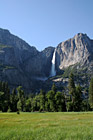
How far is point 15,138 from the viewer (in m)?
13.9

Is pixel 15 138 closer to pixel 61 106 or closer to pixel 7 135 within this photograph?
pixel 7 135

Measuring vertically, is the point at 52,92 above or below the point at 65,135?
above

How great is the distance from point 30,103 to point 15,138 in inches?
3506

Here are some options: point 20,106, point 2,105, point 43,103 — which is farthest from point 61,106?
point 2,105

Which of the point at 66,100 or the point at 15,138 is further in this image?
the point at 66,100

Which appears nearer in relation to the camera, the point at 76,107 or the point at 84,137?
the point at 84,137

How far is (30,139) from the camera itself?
44.7ft

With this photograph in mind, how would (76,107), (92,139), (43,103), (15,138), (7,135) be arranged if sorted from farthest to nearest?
1. (43,103)
2. (76,107)
3. (7,135)
4. (15,138)
5. (92,139)

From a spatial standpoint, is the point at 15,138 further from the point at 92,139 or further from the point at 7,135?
the point at 92,139

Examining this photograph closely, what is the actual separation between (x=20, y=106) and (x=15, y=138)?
7431 centimetres

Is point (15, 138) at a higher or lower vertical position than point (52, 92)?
lower

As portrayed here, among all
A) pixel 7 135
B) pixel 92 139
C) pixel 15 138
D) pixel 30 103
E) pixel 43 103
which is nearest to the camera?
pixel 92 139

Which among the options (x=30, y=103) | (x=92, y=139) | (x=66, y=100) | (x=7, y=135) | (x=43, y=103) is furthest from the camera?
(x=30, y=103)

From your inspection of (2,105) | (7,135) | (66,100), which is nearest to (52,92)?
(66,100)
